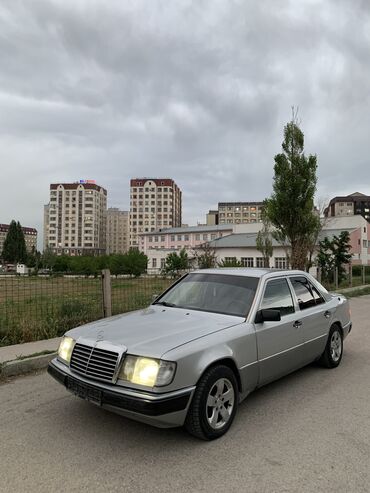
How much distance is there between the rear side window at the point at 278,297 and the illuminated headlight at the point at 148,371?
5.28ft

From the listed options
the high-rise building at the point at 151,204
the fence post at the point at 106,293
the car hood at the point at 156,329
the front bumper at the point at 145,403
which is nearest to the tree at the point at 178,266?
the fence post at the point at 106,293

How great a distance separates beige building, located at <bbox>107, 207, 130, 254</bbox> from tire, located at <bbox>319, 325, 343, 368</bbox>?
183 meters

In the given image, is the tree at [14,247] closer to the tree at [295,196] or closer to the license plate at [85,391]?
the tree at [295,196]

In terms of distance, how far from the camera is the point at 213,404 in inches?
140

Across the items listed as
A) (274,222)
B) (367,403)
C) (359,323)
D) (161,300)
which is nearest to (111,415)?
(161,300)

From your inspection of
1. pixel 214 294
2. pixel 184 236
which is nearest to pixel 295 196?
pixel 214 294

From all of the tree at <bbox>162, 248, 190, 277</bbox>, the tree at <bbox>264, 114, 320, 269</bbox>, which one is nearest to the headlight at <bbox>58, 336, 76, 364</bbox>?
the tree at <bbox>162, 248, 190, 277</bbox>

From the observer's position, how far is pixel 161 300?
204 inches

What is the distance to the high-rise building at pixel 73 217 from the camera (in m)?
167

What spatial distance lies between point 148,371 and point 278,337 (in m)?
1.83

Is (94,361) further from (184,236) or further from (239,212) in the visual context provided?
(239,212)

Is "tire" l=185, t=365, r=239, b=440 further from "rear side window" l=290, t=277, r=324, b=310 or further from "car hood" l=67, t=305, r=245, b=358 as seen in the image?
"rear side window" l=290, t=277, r=324, b=310

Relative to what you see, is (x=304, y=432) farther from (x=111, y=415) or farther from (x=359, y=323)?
(x=359, y=323)

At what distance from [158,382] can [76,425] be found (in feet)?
4.07
